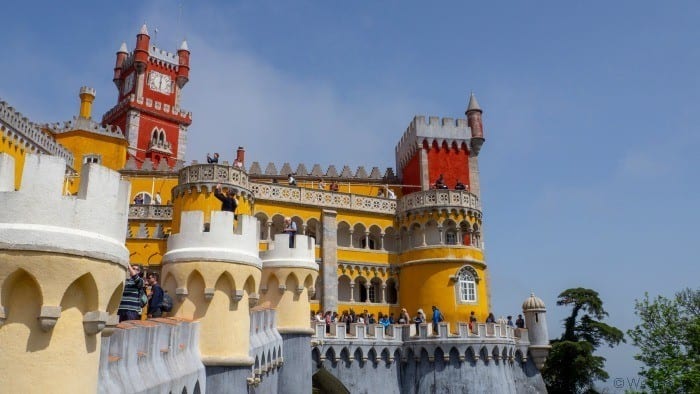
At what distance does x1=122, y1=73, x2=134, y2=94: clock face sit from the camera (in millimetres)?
57625

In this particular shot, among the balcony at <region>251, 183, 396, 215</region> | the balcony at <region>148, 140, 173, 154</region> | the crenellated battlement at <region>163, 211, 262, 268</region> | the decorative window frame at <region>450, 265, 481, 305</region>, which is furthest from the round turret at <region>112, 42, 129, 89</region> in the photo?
the crenellated battlement at <region>163, 211, 262, 268</region>

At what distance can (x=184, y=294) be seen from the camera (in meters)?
12.1

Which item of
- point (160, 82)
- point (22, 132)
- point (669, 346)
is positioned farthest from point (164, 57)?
point (669, 346)

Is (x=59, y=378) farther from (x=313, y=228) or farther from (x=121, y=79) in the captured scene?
(x=121, y=79)

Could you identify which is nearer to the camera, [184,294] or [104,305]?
[104,305]

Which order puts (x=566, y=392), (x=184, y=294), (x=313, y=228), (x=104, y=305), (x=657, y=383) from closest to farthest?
(x=104, y=305)
(x=184, y=294)
(x=657, y=383)
(x=313, y=228)
(x=566, y=392)

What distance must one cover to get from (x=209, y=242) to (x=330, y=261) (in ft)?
81.5

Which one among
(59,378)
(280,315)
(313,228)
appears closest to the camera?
(59,378)

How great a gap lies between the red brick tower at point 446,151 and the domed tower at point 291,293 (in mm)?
23011

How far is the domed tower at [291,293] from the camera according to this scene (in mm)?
19797

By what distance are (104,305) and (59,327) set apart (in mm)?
526

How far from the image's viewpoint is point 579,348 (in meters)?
45.0

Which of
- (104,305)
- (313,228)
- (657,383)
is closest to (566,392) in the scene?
(657,383)

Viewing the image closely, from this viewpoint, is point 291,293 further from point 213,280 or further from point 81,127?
point 81,127
